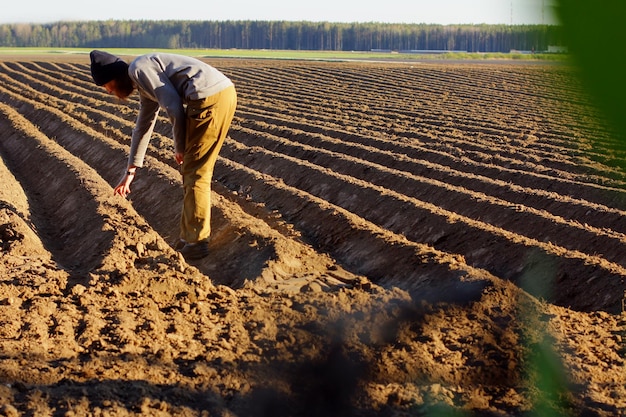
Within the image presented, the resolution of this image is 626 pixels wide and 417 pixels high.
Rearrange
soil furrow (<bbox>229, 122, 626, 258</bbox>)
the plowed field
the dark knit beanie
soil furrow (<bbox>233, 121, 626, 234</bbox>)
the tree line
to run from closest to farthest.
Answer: the plowed field < the dark knit beanie < soil furrow (<bbox>229, 122, 626, 258</bbox>) < soil furrow (<bbox>233, 121, 626, 234</bbox>) < the tree line

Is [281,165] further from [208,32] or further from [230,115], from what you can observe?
[208,32]

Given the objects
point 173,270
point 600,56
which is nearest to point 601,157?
point 600,56

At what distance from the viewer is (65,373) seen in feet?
11.3

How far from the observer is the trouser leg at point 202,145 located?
5828 millimetres

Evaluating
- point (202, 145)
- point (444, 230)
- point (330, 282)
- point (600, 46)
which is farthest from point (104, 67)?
point (600, 46)

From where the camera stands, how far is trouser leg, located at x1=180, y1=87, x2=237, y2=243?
19.1ft

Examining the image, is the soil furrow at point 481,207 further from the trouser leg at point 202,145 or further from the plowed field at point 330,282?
the trouser leg at point 202,145

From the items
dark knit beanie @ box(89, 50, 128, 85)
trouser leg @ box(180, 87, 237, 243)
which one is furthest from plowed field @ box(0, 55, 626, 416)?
dark knit beanie @ box(89, 50, 128, 85)

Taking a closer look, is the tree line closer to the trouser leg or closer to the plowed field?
the plowed field

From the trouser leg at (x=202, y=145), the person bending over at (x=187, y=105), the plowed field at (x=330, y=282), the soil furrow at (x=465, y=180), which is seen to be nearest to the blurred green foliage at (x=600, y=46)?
the plowed field at (x=330, y=282)

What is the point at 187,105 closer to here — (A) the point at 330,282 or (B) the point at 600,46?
(A) the point at 330,282

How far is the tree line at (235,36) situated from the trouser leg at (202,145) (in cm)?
9644

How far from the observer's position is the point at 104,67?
5.44 m

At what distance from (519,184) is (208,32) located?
114948mm
